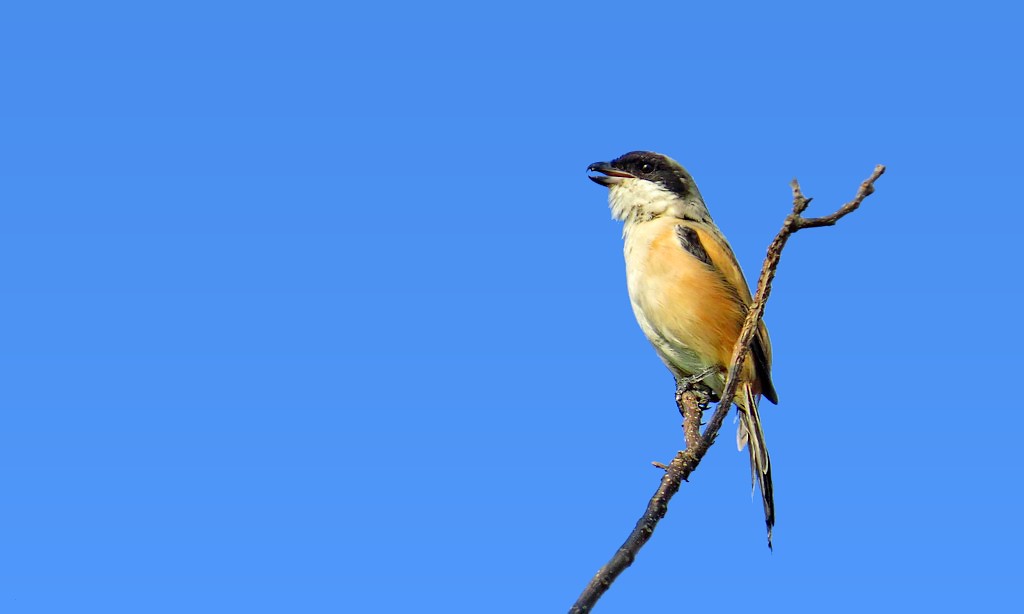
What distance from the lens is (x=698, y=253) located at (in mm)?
7848

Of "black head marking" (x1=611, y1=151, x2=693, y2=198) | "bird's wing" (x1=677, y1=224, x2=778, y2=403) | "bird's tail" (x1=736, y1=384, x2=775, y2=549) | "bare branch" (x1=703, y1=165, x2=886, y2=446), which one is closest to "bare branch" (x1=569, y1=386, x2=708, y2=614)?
"bare branch" (x1=703, y1=165, x2=886, y2=446)

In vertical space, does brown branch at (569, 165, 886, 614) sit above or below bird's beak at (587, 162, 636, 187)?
below

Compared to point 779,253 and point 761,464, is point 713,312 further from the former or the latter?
point 779,253

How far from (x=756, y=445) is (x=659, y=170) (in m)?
2.69

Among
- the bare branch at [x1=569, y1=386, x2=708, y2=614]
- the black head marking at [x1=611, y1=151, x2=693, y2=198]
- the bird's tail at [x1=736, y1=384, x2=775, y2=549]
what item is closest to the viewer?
the bare branch at [x1=569, y1=386, x2=708, y2=614]

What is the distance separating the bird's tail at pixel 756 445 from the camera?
6637 mm

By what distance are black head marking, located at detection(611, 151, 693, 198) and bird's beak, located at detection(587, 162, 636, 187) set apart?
0.06 metres

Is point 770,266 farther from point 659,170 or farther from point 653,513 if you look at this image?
point 659,170

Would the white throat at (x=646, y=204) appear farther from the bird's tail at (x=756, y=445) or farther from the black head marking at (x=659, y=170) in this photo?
the bird's tail at (x=756, y=445)

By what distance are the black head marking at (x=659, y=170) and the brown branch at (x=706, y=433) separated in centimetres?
306

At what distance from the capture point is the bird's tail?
6637mm

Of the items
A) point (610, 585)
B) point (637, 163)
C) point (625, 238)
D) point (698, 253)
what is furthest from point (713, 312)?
point (610, 585)

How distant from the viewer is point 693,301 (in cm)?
761

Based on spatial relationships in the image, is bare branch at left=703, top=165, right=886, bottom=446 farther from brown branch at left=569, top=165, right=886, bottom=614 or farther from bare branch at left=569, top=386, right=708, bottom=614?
bare branch at left=569, top=386, right=708, bottom=614
